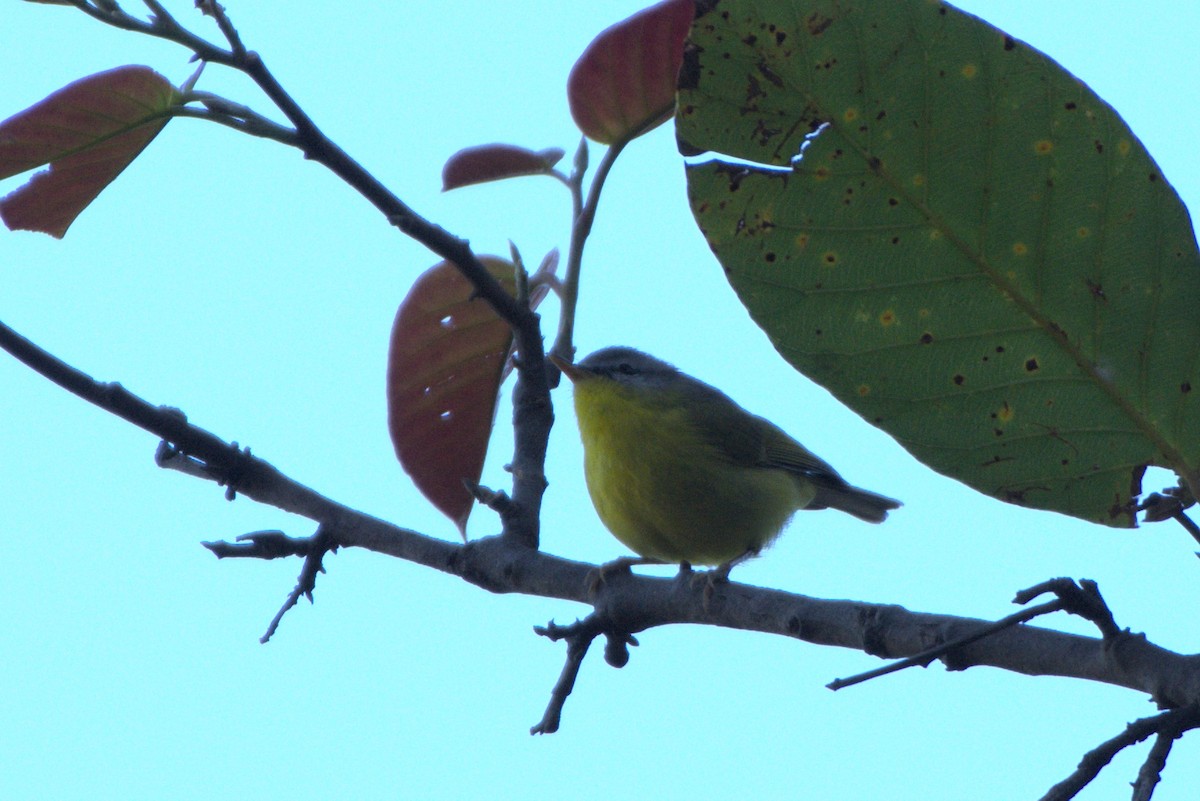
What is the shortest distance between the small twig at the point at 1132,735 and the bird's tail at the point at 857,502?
4449mm

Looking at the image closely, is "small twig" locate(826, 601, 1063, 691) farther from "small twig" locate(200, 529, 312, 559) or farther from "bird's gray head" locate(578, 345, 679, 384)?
"bird's gray head" locate(578, 345, 679, 384)

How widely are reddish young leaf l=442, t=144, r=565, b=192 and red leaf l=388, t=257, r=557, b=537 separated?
177 millimetres

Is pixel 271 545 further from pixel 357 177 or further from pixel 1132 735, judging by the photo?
pixel 1132 735

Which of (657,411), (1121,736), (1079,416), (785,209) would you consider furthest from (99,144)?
(657,411)

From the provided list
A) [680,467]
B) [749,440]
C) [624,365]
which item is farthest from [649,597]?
[624,365]

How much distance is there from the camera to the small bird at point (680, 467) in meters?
4.19

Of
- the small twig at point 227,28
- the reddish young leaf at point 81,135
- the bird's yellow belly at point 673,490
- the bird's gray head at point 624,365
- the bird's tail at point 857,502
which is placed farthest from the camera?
the bird's tail at point 857,502

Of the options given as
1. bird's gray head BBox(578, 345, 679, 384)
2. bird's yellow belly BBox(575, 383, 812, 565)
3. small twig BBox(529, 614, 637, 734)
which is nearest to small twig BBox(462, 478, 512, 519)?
small twig BBox(529, 614, 637, 734)

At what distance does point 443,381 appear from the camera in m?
2.56

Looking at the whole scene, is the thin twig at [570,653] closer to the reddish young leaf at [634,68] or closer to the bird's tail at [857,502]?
the reddish young leaf at [634,68]

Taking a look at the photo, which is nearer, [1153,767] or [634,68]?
[1153,767]

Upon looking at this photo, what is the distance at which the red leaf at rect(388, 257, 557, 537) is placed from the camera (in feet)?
8.31

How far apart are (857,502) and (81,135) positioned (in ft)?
14.9

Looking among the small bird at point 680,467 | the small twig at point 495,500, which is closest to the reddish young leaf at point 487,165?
the small twig at point 495,500
